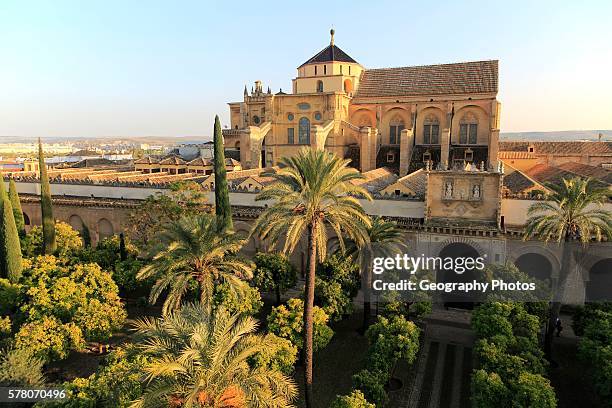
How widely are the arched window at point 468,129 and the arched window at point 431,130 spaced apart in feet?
6.66

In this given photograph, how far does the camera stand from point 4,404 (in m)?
14.4

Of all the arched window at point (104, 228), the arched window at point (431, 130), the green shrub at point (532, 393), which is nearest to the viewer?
the green shrub at point (532, 393)

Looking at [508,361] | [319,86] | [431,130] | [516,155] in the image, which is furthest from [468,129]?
[508,361]

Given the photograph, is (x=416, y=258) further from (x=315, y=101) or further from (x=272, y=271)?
(x=315, y=101)

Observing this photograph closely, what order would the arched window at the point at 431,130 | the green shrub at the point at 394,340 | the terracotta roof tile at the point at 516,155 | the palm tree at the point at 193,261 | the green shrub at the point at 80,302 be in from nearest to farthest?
the green shrub at the point at 394,340
the palm tree at the point at 193,261
the green shrub at the point at 80,302
the arched window at the point at 431,130
the terracotta roof tile at the point at 516,155

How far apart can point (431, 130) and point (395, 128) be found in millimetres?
3346

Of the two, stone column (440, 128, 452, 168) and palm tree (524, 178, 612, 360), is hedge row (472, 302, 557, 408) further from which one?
stone column (440, 128, 452, 168)

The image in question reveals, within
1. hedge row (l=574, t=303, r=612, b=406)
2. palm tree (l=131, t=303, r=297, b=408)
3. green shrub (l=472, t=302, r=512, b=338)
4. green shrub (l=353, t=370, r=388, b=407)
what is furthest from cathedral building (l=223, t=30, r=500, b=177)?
palm tree (l=131, t=303, r=297, b=408)

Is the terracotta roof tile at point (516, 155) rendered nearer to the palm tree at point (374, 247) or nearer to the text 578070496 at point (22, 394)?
the palm tree at point (374, 247)

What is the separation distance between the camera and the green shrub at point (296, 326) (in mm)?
16812

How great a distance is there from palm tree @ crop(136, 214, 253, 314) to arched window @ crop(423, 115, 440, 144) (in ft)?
88.5

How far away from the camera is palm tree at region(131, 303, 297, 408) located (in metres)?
8.51

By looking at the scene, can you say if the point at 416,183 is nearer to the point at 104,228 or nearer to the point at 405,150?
the point at 405,150

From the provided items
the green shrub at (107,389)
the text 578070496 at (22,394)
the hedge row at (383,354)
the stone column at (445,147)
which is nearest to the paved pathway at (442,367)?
the hedge row at (383,354)
